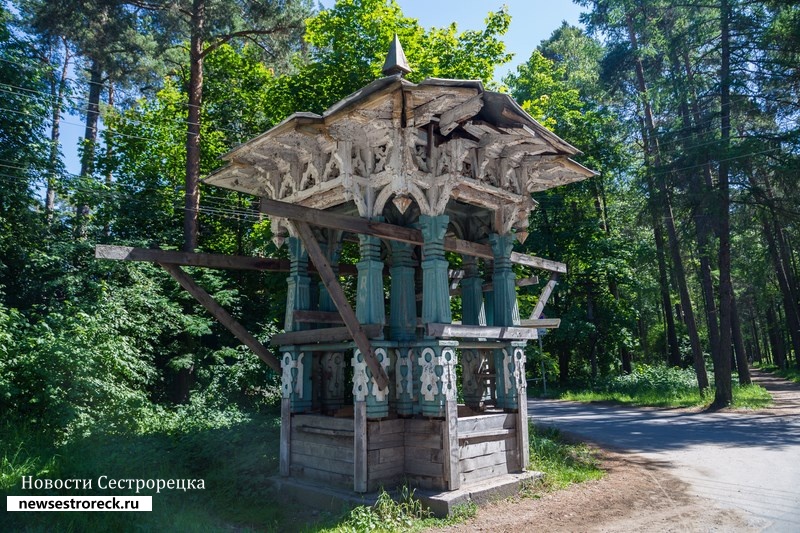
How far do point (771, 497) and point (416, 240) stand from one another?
5.51 meters

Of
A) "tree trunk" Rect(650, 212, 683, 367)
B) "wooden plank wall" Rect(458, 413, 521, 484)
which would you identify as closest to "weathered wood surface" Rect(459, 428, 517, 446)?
"wooden plank wall" Rect(458, 413, 521, 484)

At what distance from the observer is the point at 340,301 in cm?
607

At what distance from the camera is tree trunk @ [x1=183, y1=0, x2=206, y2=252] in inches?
555

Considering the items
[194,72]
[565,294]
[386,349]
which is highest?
[194,72]

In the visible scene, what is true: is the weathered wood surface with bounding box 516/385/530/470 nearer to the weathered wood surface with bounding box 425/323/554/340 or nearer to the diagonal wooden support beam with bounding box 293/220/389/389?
the weathered wood surface with bounding box 425/323/554/340

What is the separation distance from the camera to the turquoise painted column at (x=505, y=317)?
7.57 m

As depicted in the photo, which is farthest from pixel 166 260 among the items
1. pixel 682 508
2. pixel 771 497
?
pixel 771 497

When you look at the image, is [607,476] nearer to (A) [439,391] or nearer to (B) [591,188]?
(A) [439,391]

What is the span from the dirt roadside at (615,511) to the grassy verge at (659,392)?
42.4ft

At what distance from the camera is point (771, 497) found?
265 inches

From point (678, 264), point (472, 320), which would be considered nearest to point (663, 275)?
point (678, 264)

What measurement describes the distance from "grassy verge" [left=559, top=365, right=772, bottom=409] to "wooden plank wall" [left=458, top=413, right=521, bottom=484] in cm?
1415

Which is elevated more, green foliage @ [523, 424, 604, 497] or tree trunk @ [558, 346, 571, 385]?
tree trunk @ [558, 346, 571, 385]

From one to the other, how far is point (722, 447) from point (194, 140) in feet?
47.3
